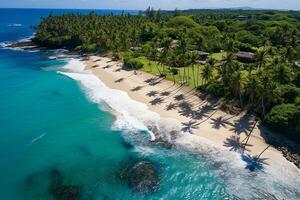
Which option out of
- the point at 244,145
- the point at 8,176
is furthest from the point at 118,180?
the point at 244,145

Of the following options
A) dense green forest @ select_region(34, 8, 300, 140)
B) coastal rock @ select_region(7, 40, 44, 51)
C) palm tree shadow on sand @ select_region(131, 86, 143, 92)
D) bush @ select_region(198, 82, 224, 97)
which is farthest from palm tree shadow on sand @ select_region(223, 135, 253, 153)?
coastal rock @ select_region(7, 40, 44, 51)

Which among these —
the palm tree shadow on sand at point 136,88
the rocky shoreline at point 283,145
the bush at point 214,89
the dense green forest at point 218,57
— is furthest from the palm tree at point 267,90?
the palm tree shadow on sand at point 136,88

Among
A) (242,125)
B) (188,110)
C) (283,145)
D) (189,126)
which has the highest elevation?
(188,110)

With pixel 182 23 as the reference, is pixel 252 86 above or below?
below

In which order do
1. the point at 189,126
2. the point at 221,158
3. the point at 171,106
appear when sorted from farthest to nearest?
the point at 171,106 < the point at 189,126 < the point at 221,158

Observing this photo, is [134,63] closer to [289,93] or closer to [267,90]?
[289,93]

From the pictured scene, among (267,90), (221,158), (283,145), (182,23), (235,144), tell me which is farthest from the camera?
(182,23)

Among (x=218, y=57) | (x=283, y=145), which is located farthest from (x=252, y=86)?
(x=218, y=57)
